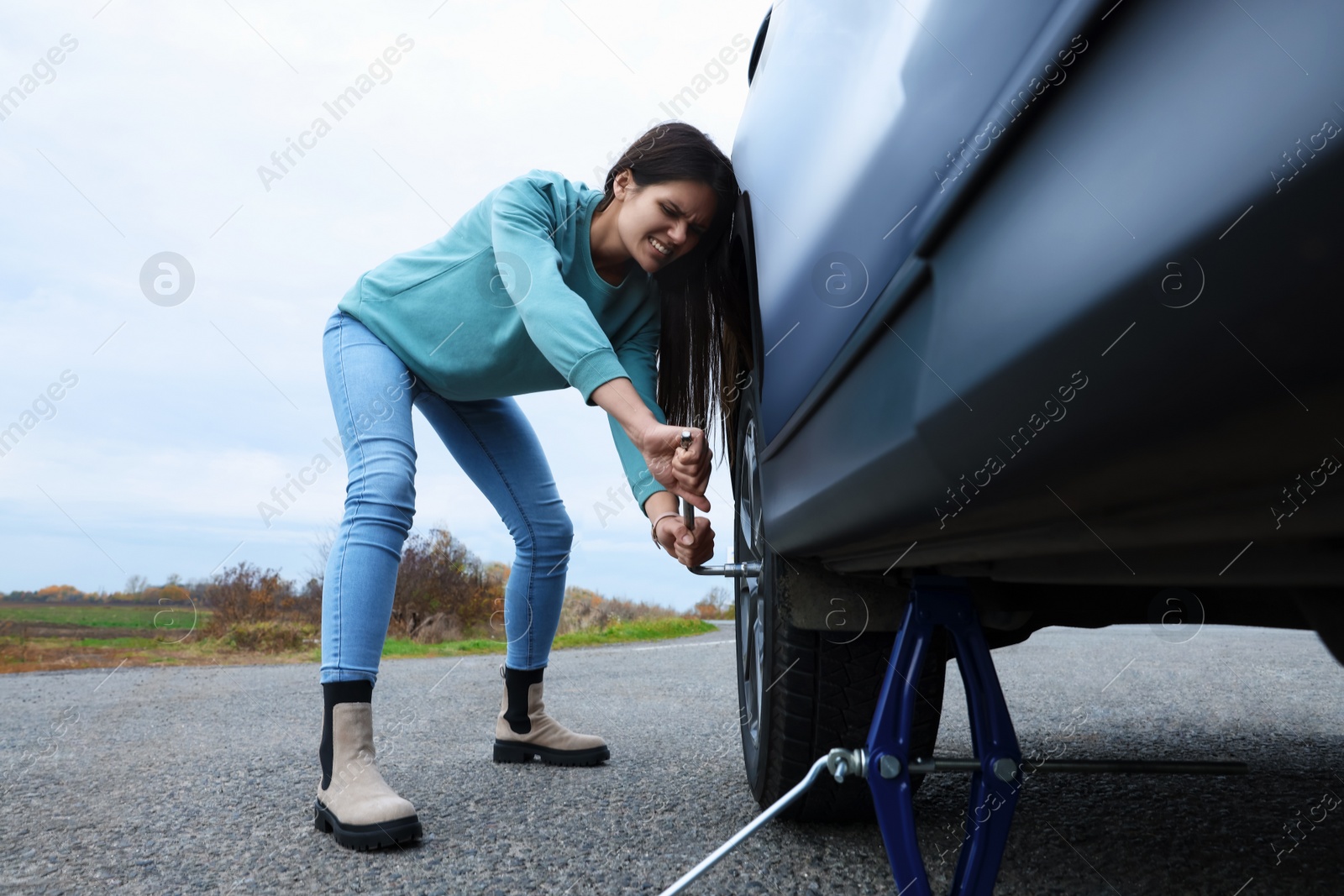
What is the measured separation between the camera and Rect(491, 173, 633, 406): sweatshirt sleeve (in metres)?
1.39

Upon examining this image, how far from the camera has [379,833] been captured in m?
1.35

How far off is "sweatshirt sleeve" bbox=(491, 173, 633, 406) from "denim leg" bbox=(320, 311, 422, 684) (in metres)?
0.35

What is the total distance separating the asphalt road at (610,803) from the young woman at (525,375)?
0.16m

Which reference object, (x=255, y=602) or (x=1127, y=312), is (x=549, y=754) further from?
(x=255, y=602)

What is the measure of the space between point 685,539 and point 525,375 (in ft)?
1.58

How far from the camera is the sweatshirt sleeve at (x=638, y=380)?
177 centimetres

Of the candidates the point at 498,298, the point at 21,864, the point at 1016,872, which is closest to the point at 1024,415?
the point at 1016,872

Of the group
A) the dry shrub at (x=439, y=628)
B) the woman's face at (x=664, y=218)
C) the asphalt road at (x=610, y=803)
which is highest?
the woman's face at (x=664, y=218)

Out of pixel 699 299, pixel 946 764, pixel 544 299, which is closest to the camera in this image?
pixel 946 764

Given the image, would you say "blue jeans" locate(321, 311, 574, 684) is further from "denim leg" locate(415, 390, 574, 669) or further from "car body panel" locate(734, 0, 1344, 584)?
"car body panel" locate(734, 0, 1344, 584)

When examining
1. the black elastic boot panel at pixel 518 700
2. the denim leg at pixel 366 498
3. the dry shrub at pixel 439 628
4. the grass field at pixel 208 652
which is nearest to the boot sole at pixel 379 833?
the denim leg at pixel 366 498

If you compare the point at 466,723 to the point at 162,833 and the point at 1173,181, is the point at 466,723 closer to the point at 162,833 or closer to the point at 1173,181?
the point at 162,833

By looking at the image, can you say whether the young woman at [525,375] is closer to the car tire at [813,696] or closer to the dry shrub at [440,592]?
the car tire at [813,696]

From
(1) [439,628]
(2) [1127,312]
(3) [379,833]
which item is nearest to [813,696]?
(3) [379,833]
